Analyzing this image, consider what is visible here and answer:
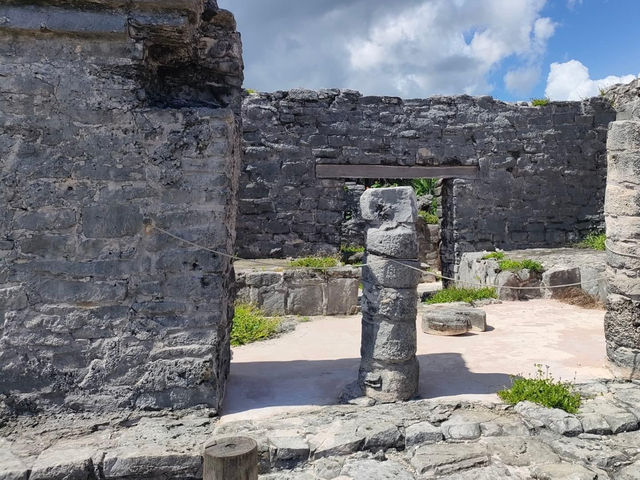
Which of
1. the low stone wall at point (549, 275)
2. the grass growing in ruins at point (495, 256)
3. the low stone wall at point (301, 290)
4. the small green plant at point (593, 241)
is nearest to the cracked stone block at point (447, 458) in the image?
the low stone wall at point (301, 290)

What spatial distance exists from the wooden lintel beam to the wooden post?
27.2 feet

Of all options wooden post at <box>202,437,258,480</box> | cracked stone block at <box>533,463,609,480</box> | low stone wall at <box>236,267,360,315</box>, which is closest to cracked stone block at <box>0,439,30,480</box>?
wooden post at <box>202,437,258,480</box>

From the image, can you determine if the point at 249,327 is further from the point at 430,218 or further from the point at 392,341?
the point at 430,218

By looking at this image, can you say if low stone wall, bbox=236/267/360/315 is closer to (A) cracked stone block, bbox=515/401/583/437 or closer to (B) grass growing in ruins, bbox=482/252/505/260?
(B) grass growing in ruins, bbox=482/252/505/260

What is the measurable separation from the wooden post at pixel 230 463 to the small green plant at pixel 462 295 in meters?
7.14

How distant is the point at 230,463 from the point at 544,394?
285cm

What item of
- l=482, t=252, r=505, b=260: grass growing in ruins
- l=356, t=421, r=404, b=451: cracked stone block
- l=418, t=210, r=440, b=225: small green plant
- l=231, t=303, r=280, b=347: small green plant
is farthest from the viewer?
l=418, t=210, r=440, b=225: small green plant

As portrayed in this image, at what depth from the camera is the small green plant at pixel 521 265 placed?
30.5ft

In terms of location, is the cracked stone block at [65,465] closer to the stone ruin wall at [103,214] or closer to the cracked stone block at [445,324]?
the stone ruin wall at [103,214]

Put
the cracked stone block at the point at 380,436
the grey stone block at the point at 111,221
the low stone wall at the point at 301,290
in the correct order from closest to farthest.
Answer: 1. the cracked stone block at the point at 380,436
2. the grey stone block at the point at 111,221
3. the low stone wall at the point at 301,290

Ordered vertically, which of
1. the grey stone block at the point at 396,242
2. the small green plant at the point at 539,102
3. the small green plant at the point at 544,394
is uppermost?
the small green plant at the point at 539,102

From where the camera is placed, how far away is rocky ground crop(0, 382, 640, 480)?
3377 mm

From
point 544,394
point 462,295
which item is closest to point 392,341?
point 544,394

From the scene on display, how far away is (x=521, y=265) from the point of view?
30.7 feet
